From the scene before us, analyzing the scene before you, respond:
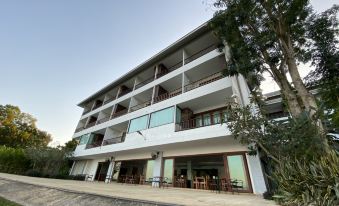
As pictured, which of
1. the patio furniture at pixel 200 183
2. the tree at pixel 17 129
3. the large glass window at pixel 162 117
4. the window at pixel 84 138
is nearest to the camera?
the patio furniture at pixel 200 183

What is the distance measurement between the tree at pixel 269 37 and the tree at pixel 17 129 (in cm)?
Result: 4216

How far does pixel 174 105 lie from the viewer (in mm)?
13023

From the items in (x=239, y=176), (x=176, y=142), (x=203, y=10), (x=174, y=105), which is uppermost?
(x=203, y=10)

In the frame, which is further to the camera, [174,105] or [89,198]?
[174,105]

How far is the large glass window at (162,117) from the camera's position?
1283cm

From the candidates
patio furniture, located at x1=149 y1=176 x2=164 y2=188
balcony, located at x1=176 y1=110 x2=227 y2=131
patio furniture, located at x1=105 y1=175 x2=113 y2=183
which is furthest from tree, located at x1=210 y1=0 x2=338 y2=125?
patio furniture, located at x1=105 y1=175 x2=113 y2=183

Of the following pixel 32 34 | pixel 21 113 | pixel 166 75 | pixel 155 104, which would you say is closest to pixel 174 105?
pixel 155 104

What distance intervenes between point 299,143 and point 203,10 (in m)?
9.38

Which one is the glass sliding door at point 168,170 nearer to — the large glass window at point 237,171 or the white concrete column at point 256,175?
the large glass window at point 237,171

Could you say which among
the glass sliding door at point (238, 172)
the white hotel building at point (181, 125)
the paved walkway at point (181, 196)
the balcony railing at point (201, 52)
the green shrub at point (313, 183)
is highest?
the balcony railing at point (201, 52)

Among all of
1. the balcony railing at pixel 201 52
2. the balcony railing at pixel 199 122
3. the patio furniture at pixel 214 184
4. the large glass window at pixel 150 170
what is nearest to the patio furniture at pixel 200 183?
the patio furniture at pixel 214 184

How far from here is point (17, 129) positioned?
3344 cm

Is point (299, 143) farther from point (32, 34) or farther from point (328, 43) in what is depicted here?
point (32, 34)

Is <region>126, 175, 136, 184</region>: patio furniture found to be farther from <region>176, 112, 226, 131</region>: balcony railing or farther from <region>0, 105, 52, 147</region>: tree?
<region>0, 105, 52, 147</region>: tree
